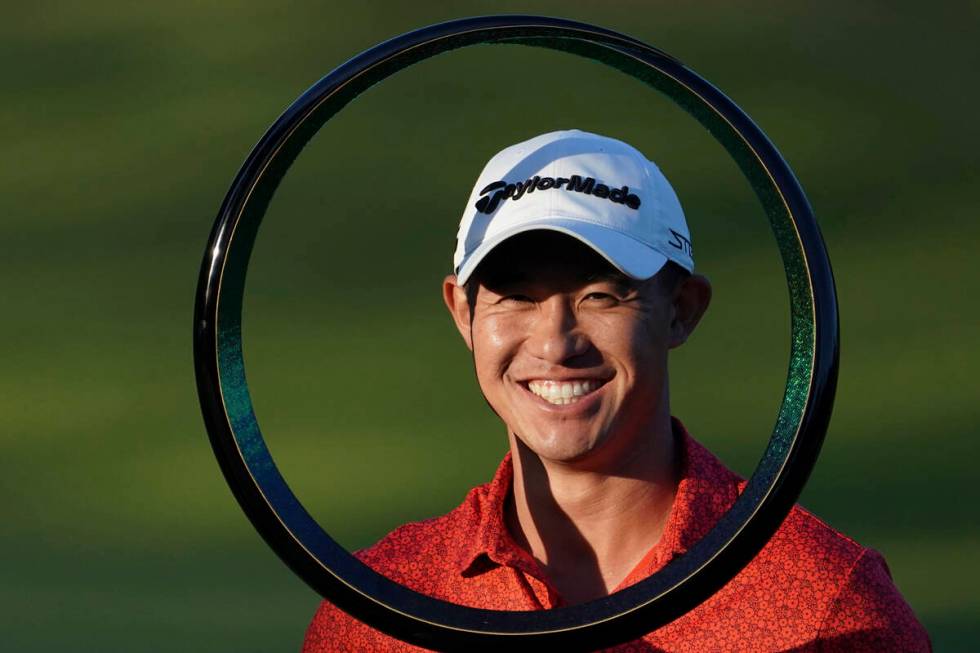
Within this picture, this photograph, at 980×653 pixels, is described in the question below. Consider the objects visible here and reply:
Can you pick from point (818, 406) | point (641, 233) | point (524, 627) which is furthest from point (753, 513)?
point (641, 233)

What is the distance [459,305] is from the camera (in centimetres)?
234

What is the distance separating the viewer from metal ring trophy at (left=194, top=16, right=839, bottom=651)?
1892 mm

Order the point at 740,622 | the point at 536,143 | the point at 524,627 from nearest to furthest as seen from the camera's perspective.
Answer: the point at 524,627, the point at 740,622, the point at 536,143

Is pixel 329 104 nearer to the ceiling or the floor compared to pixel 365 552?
nearer to the ceiling

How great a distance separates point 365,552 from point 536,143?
Answer: 21.9 inches

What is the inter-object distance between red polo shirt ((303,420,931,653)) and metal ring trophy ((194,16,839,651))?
0.21 metres

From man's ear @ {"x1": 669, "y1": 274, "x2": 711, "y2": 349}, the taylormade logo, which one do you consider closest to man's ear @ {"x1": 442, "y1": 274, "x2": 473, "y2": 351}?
the taylormade logo

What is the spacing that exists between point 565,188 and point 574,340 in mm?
177

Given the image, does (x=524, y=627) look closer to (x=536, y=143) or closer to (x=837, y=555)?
(x=837, y=555)

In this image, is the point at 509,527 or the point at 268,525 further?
the point at 509,527

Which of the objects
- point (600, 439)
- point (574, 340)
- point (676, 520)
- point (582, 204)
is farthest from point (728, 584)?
point (582, 204)

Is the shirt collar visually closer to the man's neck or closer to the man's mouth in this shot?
the man's neck

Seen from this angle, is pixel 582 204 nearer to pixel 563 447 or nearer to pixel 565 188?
pixel 565 188

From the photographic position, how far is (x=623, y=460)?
222 cm
